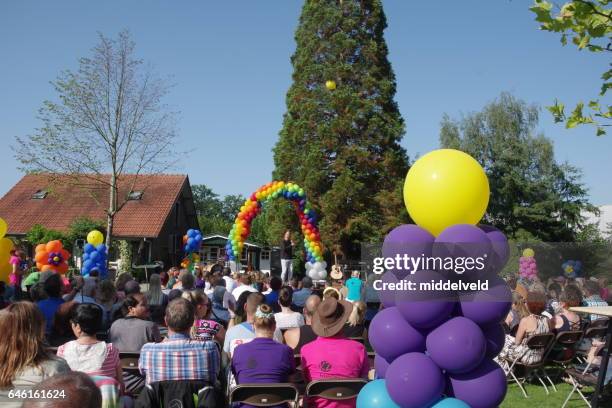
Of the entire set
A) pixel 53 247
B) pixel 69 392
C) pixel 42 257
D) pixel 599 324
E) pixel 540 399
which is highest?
pixel 53 247

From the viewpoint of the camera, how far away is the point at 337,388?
14.0 feet

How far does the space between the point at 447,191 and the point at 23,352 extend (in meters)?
2.92

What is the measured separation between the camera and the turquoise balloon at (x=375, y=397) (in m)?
3.96

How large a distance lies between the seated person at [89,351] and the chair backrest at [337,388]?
56.1 inches

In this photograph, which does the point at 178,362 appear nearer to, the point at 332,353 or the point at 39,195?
the point at 332,353

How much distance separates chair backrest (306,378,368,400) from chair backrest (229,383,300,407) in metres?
0.21

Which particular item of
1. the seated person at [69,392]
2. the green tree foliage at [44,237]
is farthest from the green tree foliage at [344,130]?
the seated person at [69,392]

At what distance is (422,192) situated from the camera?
422 centimetres

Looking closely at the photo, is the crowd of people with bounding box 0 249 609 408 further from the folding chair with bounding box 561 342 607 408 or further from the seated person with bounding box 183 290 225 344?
the folding chair with bounding box 561 342 607 408

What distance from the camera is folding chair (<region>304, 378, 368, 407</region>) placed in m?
4.24

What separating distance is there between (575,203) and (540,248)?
630cm

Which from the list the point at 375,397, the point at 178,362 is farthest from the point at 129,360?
the point at 375,397

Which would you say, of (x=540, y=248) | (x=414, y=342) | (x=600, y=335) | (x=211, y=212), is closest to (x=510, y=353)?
(x=600, y=335)

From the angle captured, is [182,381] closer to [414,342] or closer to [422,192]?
[414,342]
